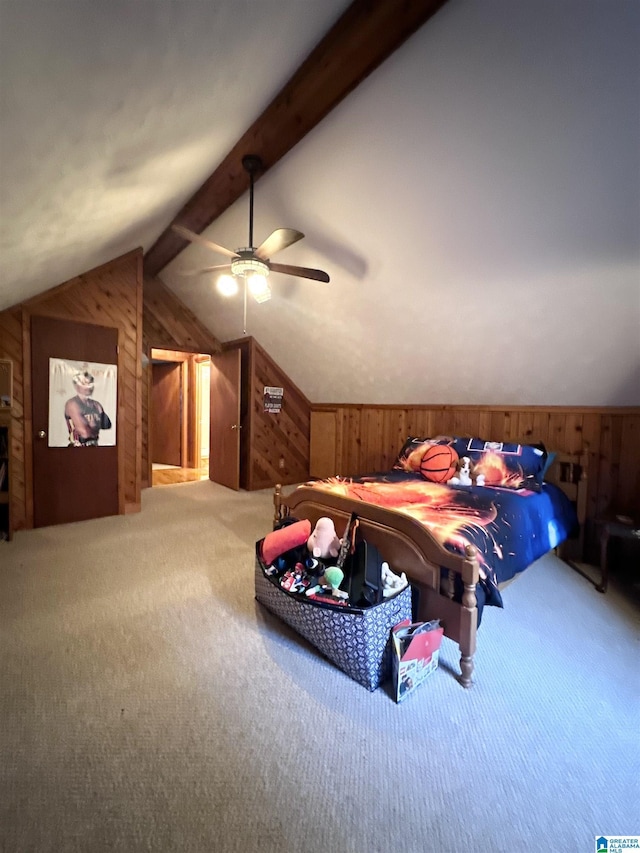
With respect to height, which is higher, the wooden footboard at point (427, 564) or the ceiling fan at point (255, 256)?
the ceiling fan at point (255, 256)

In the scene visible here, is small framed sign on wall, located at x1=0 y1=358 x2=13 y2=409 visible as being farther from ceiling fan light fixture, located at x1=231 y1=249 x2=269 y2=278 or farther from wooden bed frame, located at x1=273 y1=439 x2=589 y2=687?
wooden bed frame, located at x1=273 y1=439 x2=589 y2=687

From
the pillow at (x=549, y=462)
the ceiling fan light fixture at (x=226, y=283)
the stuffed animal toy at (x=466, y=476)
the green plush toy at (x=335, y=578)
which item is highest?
the ceiling fan light fixture at (x=226, y=283)

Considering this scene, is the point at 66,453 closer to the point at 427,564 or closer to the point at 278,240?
the point at 278,240

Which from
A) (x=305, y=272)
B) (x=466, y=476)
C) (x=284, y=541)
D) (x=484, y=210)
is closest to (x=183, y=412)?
(x=305, y=272)

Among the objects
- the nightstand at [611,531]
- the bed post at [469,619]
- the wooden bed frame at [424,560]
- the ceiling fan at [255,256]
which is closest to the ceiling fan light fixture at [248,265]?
the ceiling fan at [255,256]

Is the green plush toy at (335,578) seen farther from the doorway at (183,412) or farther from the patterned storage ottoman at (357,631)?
the doorway at (183,412)

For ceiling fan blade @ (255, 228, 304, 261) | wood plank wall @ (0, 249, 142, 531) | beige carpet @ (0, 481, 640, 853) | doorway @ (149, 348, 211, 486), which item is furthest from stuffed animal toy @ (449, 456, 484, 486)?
doorway @ (149, 348, 211, 486)

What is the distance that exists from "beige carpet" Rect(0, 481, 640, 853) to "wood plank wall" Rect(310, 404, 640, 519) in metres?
1.06

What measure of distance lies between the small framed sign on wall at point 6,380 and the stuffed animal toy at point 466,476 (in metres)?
3.95

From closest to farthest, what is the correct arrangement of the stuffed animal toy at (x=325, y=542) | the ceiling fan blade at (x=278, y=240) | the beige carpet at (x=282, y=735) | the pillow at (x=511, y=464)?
the beige carpet at (x=282, y=735), the stuffed animal toy at (x=325, y=542), the ceiling fan blade at (x=278, y=240), the pillow at (x=511, y=464)

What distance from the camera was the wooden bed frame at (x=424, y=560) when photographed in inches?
61.5

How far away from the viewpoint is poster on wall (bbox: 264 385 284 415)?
5.22 meters

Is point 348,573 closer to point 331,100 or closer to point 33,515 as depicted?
point 331,100

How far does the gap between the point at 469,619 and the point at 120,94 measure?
257cm
